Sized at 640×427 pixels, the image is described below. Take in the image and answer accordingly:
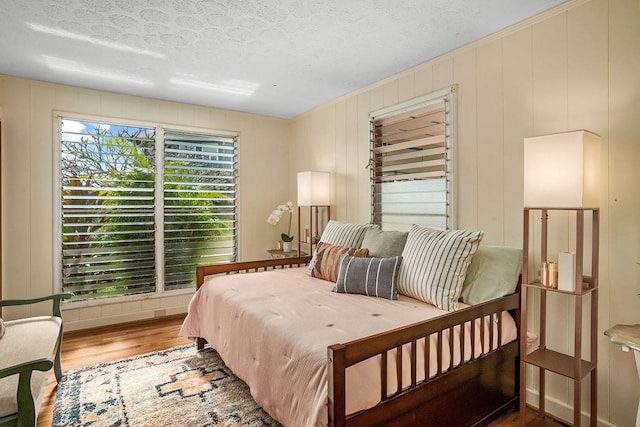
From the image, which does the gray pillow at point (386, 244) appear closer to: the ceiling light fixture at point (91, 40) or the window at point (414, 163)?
the window at point (414, 163)

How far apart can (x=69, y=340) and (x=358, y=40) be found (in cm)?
368

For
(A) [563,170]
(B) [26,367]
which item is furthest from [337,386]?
(A) [563,170]

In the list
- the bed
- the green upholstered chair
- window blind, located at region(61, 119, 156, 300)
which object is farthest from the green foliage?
the bed

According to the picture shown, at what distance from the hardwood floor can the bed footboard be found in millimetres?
2207

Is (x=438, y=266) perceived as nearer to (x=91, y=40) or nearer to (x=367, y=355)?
(x=367, y=355)

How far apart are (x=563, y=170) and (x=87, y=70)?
12.0ft

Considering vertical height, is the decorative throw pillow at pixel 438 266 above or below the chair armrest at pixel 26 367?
above

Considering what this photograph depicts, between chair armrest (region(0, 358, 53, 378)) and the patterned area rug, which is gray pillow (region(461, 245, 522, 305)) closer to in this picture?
the patterned area rug

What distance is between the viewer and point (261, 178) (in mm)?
4652

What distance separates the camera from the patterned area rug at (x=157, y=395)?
2.06 metres

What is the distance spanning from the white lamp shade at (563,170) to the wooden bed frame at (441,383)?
621 millimetres

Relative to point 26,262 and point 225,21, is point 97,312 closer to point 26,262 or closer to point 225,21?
point 26,262

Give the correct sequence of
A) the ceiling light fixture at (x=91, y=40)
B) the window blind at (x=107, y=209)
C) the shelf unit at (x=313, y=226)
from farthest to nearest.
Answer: the shelf unit at (x=313, y=226) < the window blind at (x=107, y=209) < the ceiling light fixture at (x=91, y=40)

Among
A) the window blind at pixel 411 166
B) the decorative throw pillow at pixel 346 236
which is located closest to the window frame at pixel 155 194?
the decorative throw pillow at pixel 346 236
